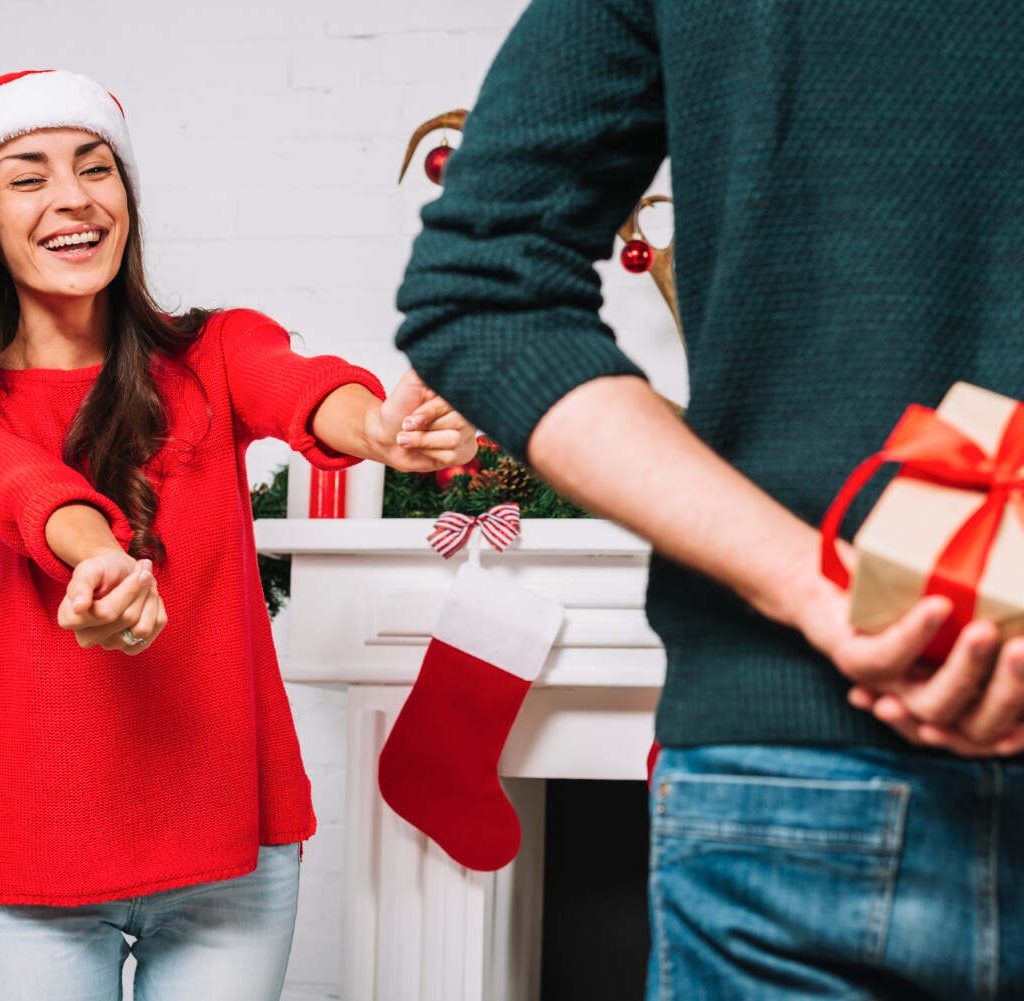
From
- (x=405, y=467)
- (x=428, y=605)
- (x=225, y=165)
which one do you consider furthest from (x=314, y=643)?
(x=225, y=165)

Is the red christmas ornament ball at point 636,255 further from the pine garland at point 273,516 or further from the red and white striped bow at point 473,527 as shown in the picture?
the pine garland at point 273,516

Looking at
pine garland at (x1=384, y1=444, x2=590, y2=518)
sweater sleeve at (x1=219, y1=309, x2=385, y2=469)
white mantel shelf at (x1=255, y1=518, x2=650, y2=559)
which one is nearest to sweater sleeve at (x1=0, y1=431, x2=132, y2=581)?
sweater sleeve at (x1=219, y1=309, x2=385, y2=469)

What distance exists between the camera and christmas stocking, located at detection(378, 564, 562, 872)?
68.4 inches

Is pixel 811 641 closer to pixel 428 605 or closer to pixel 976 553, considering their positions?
pixel 976 553

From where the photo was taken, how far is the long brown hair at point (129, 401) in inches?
52.5

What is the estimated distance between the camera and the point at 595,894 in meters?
2.35

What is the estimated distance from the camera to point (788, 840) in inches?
20.8

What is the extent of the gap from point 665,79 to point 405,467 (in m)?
0.67

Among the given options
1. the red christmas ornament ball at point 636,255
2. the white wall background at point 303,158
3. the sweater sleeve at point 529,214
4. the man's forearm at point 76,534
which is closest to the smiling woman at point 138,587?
the man's forearm at point 76,534

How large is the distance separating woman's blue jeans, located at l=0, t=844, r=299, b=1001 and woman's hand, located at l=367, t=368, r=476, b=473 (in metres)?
0.47

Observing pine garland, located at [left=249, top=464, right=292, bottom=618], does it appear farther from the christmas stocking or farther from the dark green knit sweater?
the dark green knit sweater

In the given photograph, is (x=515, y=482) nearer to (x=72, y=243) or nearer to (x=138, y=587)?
(x=72, y=243)

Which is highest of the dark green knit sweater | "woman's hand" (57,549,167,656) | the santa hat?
the santa hat

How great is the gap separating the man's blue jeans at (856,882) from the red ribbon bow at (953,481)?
2.9 inches
